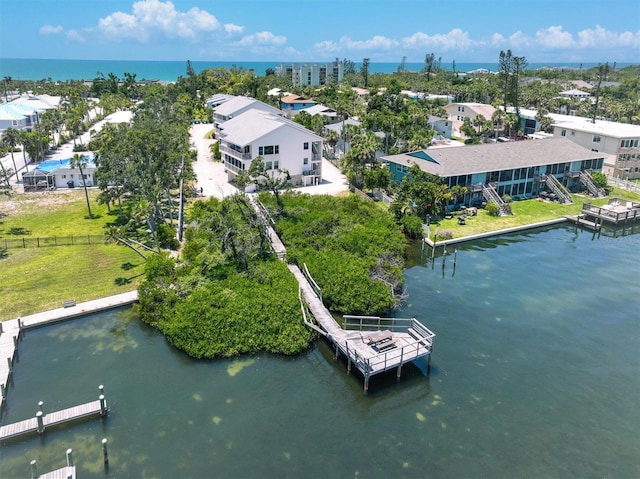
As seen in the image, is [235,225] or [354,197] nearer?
[235,225]

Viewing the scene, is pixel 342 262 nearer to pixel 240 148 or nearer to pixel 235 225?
pixel 235 225

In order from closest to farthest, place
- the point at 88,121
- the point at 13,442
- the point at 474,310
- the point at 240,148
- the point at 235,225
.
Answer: the point at 13,442 → the point at 474,310 → the point at 235,225 → the point at 240,148 → the point at 88,121

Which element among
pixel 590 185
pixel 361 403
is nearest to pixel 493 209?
pixel 590 185

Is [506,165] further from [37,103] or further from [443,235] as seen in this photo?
[37,103]

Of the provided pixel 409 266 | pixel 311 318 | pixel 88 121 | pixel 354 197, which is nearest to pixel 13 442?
pixel 311 318

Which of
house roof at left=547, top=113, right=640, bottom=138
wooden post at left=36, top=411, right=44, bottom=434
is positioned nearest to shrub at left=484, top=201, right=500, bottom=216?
Result: house roof at left=547, top=113, right=640, bottom=138

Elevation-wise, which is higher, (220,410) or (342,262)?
(342,262)

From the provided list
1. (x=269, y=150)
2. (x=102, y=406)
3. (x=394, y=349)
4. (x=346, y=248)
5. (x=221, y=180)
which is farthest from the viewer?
(x=221, y=180)
